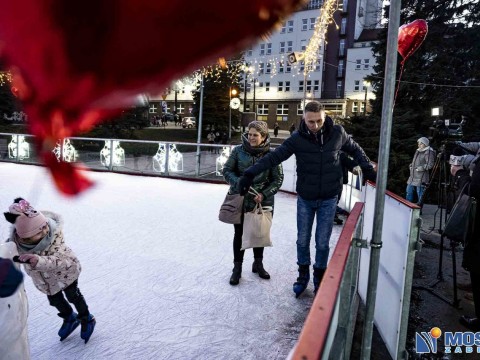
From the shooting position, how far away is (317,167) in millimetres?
2773

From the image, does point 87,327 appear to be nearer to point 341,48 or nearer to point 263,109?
point 263,109

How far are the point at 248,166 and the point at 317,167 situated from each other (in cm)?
63

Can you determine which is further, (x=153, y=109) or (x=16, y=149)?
(x=16, y=149)

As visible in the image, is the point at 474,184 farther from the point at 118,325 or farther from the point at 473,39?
the point at 473,39

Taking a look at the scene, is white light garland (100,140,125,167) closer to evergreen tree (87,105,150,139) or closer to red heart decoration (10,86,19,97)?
evergreen tree (87,105,150,139)

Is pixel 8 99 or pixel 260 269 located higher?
pixel 8 99

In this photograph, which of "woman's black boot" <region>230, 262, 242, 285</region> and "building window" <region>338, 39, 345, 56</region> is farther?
"building window" <region>338, 39, 345, 56</region>

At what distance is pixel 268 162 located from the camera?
2816mm

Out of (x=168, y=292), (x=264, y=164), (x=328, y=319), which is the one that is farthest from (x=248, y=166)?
(x=328, y=319)

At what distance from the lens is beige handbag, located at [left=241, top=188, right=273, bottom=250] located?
3.09 m

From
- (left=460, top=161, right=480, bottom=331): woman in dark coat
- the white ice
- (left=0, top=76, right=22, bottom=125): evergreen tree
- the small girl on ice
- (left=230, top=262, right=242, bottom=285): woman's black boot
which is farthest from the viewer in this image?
(left=230, top=262, right=242, bottom=285): woman's black boot

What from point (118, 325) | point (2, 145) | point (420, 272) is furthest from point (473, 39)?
point (2, 145)

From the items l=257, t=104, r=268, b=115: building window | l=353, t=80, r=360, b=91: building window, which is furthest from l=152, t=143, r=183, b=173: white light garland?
l=353, t=80, r=360, b=91: building window

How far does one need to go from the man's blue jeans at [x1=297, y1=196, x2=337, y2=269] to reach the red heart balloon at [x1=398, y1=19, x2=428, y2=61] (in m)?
2.07
